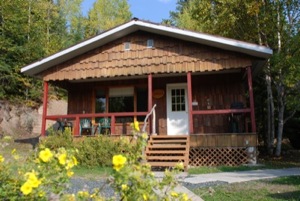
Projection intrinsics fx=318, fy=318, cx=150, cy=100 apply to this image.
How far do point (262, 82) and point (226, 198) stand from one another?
37.4ft

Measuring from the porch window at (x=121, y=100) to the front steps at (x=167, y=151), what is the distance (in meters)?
2.97

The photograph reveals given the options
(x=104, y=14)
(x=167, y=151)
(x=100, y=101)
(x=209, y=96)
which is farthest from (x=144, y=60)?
(x=104, y=14)

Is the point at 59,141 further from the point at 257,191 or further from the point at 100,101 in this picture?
the point at 257,191

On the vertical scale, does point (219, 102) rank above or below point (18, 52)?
below

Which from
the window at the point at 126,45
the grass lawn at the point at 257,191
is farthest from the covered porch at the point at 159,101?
the grass lawn at the point at 257,191

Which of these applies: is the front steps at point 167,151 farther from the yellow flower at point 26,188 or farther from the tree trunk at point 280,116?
the yellow flower at point 26,188

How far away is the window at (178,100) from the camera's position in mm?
13070

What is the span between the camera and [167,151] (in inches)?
390

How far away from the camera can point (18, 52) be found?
70.0ft

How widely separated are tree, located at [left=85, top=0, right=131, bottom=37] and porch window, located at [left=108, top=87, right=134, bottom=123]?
20.6 metres

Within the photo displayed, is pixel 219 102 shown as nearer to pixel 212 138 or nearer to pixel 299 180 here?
pixel 212 138

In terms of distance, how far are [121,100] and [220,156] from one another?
516 cm

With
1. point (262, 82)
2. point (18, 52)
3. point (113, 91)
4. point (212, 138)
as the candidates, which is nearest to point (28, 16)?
point (18, 52)

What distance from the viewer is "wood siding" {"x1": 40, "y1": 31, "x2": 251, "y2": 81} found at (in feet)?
36.7
